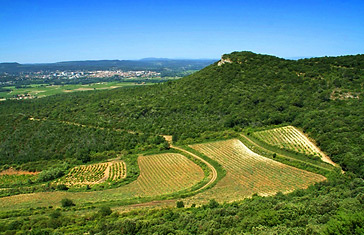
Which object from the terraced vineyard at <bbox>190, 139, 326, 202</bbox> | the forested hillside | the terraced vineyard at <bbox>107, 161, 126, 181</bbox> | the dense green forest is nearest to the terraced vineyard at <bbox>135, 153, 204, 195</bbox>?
the terraced vineyard at <bbox>107, 161, 126, 181</bbox>

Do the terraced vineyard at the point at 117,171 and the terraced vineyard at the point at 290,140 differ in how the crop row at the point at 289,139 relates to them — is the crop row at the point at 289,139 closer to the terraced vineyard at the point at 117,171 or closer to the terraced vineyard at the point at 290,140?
the terraced vineyard at the point at 290,140

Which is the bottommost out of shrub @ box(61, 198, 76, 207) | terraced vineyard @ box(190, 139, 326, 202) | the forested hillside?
shrub @ box(61, 198, 76, 207)

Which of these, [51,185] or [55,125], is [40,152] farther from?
[51,185]

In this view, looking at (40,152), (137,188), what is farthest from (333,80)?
(40,152)

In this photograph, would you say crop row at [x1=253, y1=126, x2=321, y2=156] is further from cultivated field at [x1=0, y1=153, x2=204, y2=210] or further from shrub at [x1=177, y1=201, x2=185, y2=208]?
shrub at [x1=177, y1=201, x2=185, y2=208]

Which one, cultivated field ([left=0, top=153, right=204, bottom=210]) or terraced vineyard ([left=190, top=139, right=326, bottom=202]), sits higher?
terraced vineyard ([left=190, top=139, right=326, bottom=202])

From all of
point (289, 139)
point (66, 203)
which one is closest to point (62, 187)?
point (66, 203)
